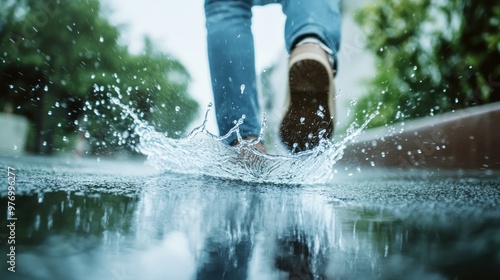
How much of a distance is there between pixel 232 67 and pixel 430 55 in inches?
113

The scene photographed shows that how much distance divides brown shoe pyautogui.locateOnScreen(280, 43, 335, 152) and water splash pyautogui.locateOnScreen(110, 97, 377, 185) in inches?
2.2

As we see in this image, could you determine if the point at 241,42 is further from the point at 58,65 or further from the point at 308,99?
the point at 58,65

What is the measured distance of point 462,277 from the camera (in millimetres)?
375

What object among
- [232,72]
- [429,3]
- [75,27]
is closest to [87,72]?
[75,27]

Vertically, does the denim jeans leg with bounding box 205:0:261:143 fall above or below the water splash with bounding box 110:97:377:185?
above

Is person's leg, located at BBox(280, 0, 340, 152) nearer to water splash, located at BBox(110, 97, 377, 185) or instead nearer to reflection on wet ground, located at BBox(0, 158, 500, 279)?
water splash, located at BBox(110, 97, 377, 185)

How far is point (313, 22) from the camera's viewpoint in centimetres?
153

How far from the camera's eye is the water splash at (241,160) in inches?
55.6

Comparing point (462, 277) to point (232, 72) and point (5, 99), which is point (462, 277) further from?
point (5, 99)

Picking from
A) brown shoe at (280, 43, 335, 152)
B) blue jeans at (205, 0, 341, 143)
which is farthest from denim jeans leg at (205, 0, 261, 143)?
brown shoe at (280, 43, 335, 152)

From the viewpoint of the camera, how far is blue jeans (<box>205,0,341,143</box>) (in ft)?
5.08

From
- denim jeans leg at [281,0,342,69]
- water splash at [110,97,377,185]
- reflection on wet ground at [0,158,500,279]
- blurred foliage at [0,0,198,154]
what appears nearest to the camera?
reflection on wet ground at [0,158,500,279]

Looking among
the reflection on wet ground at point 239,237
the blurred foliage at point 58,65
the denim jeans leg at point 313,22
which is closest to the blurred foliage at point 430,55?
the denim jeans leg at point 313,22

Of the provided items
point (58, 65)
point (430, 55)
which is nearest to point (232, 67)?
point (430, 55)
